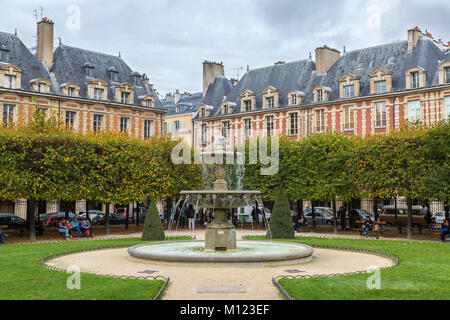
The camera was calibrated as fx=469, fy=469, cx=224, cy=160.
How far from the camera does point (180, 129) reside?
178 feet

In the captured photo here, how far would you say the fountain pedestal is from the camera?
14.0 meters

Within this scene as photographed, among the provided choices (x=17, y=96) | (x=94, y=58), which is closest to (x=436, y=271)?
(x=17, y=96)

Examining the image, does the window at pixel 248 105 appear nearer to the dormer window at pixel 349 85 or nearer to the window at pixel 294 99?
the window at pixel 294 99

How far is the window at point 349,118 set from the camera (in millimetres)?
37438

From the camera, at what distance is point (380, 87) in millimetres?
36469

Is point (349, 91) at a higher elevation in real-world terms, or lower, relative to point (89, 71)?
lower

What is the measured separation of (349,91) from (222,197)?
27.6 metres

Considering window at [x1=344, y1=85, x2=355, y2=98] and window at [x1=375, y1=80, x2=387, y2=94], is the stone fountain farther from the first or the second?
window at [x1=344, y1=85, x2=355, y2=98]

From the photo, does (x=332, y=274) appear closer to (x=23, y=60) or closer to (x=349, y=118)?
(x=349, y=118)

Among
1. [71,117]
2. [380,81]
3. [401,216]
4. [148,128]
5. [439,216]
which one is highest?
[380,81]

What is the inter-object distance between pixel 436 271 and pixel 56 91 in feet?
108

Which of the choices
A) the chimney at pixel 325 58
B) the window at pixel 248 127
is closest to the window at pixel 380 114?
the chimney at pixel 325 58

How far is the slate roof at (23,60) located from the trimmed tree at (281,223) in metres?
23.8

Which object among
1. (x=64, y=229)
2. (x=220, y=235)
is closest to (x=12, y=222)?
(x=64, y=229)
